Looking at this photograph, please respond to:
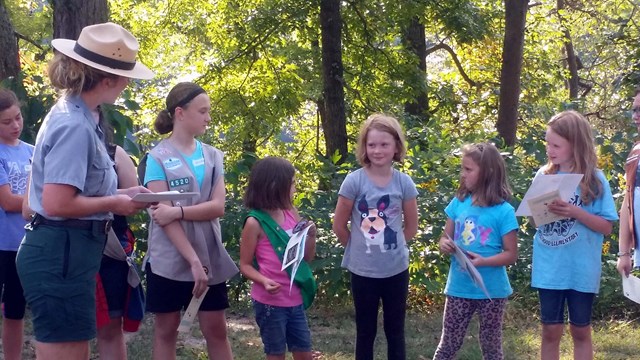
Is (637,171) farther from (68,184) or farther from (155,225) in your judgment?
(68,184)

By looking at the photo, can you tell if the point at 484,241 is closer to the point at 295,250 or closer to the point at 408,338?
the point at 295,250

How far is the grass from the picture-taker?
6.09m

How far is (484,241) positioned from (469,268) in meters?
0.34

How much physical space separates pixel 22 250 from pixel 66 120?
58 centimetres

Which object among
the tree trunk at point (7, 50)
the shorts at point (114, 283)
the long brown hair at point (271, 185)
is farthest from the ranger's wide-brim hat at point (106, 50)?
the tree trunk at point (7, 50)

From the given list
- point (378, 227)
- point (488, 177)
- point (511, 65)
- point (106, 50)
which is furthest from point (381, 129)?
point (511, 65)

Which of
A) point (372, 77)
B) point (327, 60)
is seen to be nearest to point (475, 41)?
point (372, 77)

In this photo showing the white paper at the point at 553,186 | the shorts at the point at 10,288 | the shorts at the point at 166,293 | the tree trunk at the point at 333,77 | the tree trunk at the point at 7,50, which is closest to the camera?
the shorts at the point at 166,293

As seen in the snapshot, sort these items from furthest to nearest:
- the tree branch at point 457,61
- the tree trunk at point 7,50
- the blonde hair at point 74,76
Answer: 1. the tree branch at point 457,61
2. the tree trunk at point 7,50
3. the blonde hair at point 74,76

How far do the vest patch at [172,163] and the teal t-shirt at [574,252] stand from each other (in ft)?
7.07

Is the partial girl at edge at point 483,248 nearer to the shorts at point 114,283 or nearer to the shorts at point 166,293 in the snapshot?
the shorts at point 166,293

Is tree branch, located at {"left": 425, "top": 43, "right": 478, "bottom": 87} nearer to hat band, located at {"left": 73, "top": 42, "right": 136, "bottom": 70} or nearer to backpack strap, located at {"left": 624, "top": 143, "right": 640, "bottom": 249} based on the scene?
backpack strap, located at {"left": 624, "top": 143, "right": 640, "bottom": 249}

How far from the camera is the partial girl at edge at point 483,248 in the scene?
16.2 ft

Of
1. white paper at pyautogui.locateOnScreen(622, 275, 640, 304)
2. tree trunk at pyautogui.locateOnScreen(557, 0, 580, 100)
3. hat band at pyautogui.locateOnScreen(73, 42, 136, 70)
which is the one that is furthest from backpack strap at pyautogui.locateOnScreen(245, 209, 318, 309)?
tree trunk at pyautogui.locateOnScreen(557, 0, 580, 100)
